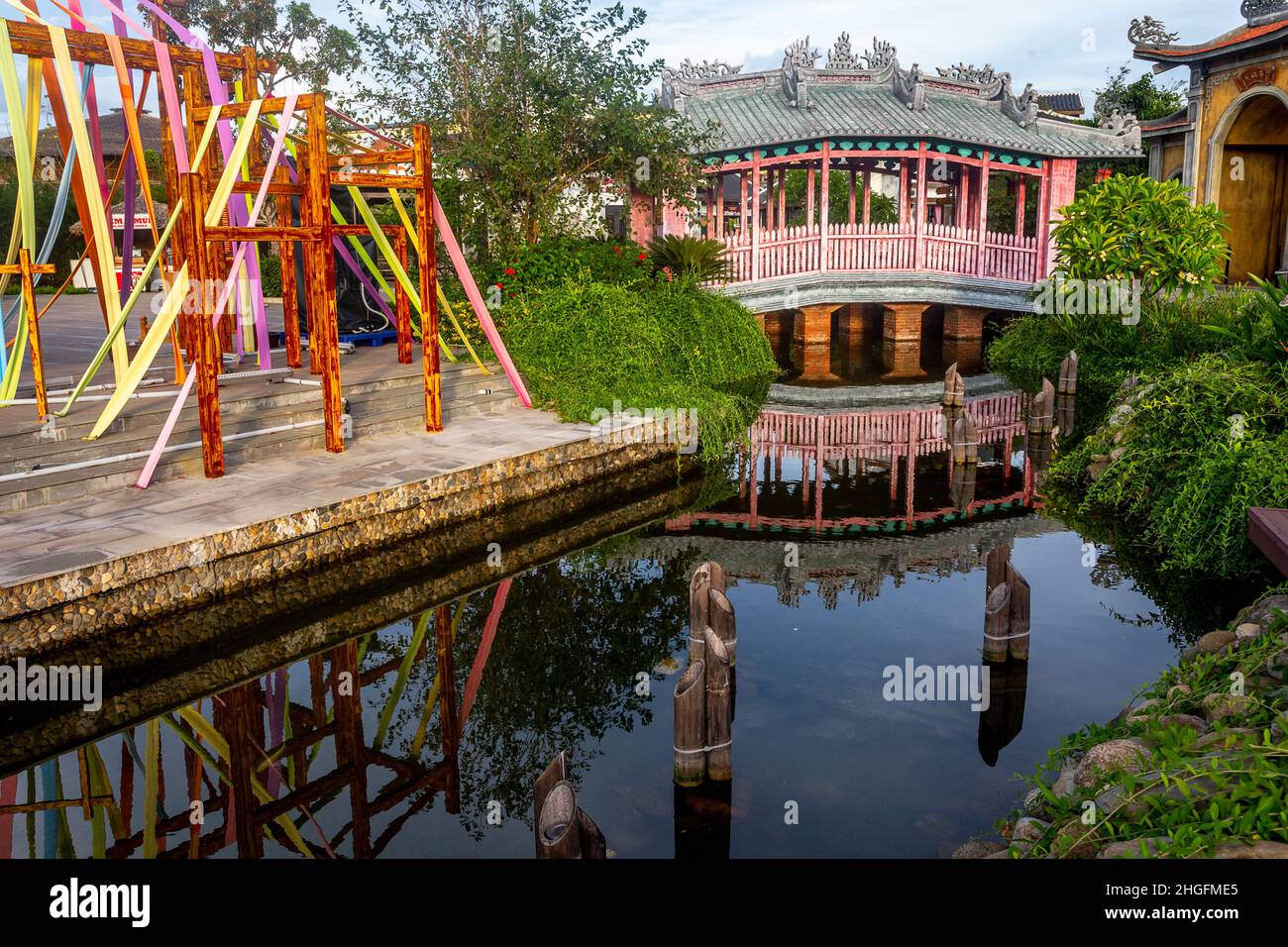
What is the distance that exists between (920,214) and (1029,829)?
17.1 metres

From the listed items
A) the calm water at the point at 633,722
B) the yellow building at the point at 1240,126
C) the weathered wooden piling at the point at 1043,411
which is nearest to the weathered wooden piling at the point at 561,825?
Answer: the calm water at the point at 633,722

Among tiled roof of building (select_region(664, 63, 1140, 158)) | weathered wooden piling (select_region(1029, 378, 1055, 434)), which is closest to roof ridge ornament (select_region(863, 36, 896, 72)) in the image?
tiled roof of building (select_region(664, 63, 1140, 158))

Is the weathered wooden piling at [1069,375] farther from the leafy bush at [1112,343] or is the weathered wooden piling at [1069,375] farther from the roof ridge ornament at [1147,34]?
the roof ridge ornament at [1147,34]

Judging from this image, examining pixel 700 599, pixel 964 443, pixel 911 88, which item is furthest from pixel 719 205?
pixel 700 599

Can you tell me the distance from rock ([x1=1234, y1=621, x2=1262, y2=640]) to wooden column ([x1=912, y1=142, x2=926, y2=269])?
1501 cm

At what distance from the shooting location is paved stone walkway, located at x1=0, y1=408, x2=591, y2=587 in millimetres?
6332

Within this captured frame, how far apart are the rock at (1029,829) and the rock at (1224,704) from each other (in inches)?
31.9

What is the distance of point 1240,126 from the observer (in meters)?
19.6

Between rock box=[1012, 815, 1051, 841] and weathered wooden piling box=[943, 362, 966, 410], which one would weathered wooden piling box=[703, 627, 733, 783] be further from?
weathered wooden piling box=[943, 362, 966, 410]

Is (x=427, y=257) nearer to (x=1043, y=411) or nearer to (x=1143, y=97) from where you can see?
(x=1043, y=411)

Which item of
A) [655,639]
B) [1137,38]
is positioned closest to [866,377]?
[1137,38]

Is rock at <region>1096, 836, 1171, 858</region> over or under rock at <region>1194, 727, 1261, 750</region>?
under

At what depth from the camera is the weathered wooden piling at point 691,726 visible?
185 inches
